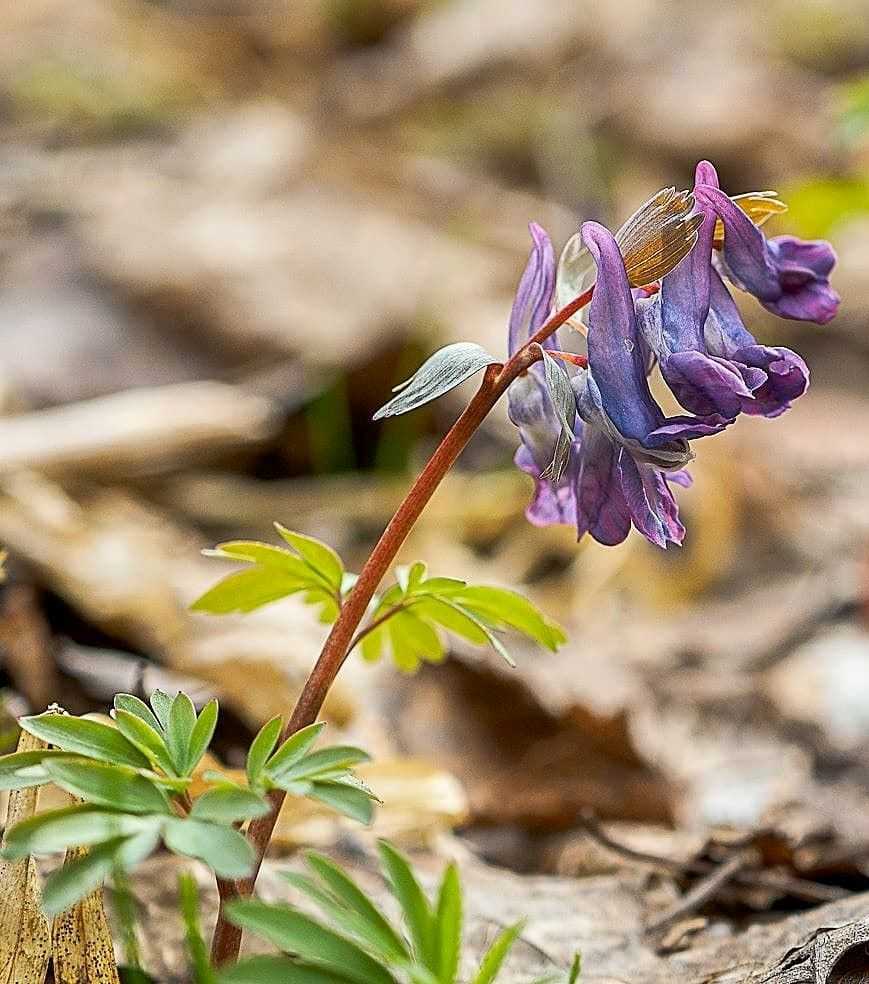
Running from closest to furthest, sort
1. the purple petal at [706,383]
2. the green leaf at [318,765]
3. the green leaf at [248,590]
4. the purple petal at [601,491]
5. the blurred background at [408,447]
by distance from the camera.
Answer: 1. the green leaf at [318,765]
2. the purple petal at [706,383]
3. the purple petal at [601,491]
4. the green leaf at [248,590]
5. the blurred background at [408,447]

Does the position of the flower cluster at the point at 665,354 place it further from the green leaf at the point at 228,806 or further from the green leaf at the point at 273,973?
the green leaf at the point at 273,973

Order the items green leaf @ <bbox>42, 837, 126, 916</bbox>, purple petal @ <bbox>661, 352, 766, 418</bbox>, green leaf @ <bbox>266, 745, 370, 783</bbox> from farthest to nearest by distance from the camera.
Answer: purple petal @ <bbox>661, 352, 766, 418</bbox> < green leaf @ <bbox>266, 745, 370, 783</bbox> < green leaf @ <bbox>42, 837, 126, 916</bbox>

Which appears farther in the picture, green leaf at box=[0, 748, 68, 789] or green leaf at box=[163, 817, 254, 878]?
green leaf at box=[0, 748, 68, 789]

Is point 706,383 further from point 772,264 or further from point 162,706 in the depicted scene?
point 162,706

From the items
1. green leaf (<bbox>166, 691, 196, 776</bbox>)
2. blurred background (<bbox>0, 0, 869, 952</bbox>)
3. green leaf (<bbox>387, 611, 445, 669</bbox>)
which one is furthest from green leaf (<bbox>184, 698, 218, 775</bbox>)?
blurred background (<bbox>0, 0, 869, 952</bbox>)

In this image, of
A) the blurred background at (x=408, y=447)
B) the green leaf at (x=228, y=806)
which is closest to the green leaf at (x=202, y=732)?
the green leaf at (x=228, y=806)

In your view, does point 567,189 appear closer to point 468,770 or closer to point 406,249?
point 406,249

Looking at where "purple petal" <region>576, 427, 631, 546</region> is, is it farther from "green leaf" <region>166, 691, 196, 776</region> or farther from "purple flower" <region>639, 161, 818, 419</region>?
"green leaf" <region>166, 691, 196, 776</region>
